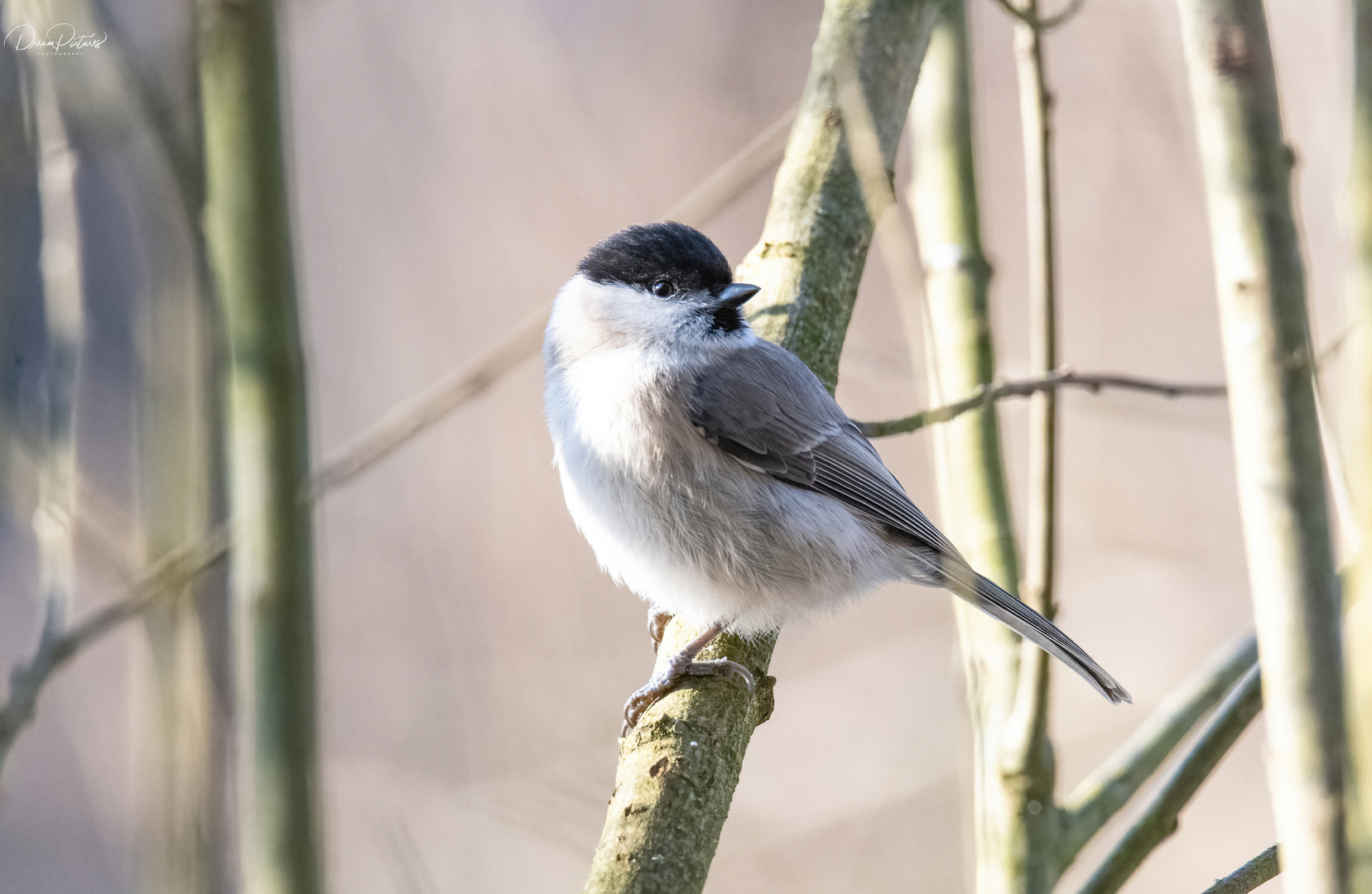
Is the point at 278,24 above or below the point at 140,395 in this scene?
above

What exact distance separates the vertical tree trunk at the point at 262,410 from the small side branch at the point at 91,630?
19cm

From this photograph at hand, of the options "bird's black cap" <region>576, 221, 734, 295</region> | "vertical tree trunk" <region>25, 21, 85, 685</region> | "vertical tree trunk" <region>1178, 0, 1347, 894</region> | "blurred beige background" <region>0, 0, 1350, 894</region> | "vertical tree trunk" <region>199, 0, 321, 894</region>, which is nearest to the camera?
"vertical tree trunk" <region>199, 0, 321, 894</region>

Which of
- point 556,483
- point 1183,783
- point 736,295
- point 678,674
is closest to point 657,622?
point 678,674

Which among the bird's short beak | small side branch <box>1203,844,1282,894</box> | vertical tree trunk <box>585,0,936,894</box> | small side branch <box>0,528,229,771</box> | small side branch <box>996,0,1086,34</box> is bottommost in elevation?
small side branch <box>0,528,229,771</box>

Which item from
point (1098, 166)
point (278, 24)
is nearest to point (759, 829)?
point (1098, 166)

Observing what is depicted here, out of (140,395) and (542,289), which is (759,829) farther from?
(140,395)

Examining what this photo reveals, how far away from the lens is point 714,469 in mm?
1729

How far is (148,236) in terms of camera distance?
101 centimetres

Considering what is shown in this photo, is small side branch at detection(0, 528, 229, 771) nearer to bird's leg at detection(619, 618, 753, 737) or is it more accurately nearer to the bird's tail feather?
bird's leg at detection(619, 618, 753, 737)

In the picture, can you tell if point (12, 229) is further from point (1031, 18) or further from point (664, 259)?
point (1031, 18)

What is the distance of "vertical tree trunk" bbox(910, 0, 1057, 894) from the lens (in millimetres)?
1724

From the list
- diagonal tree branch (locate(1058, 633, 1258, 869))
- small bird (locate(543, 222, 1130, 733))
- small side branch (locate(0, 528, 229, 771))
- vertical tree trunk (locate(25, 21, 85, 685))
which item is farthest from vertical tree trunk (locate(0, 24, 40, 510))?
diagonal tree branch (locate(1058, 633, 1258, 869))

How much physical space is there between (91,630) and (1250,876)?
3.62ft

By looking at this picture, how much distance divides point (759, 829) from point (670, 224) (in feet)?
6.15
